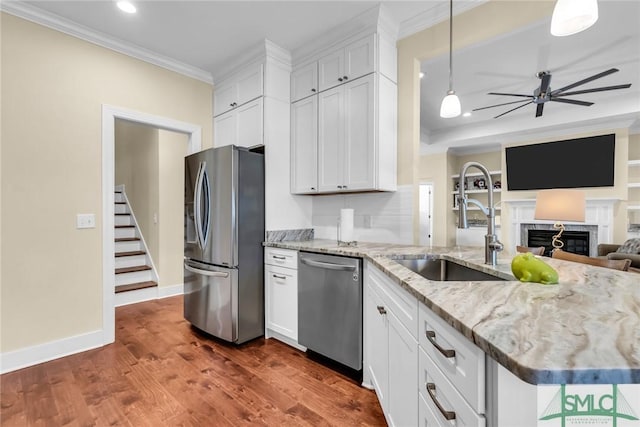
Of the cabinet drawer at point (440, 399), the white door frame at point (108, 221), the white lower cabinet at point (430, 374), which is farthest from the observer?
the white door frame at point (108, 221)

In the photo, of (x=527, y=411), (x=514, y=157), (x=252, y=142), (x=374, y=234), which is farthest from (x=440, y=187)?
(x=527, y=411)

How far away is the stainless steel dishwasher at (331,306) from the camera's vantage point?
6.84 feet

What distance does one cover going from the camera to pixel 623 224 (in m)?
4.97

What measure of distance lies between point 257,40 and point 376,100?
4.26 feet

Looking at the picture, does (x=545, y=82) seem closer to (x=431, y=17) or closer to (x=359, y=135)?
(x=431, y=17)

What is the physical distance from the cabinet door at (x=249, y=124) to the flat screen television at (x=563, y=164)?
5.14 m

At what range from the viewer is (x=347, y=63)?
264 cm

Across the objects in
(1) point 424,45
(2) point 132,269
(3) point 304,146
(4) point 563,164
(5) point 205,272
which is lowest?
(2) point 132,269

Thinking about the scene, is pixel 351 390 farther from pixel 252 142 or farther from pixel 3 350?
pixel 3 350

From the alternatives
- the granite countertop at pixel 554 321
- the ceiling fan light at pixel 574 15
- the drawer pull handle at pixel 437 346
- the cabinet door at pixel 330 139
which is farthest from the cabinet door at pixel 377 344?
the ceiling fan light at pixel 574 15

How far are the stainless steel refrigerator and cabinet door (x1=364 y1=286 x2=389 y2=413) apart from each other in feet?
3.77

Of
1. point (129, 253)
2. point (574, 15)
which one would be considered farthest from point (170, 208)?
point (574, 15)

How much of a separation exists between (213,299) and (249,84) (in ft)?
6.92

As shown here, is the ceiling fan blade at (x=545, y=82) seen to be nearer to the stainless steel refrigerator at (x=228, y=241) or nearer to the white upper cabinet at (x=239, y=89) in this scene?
the white upper cabinet at (x=239, y=89)
